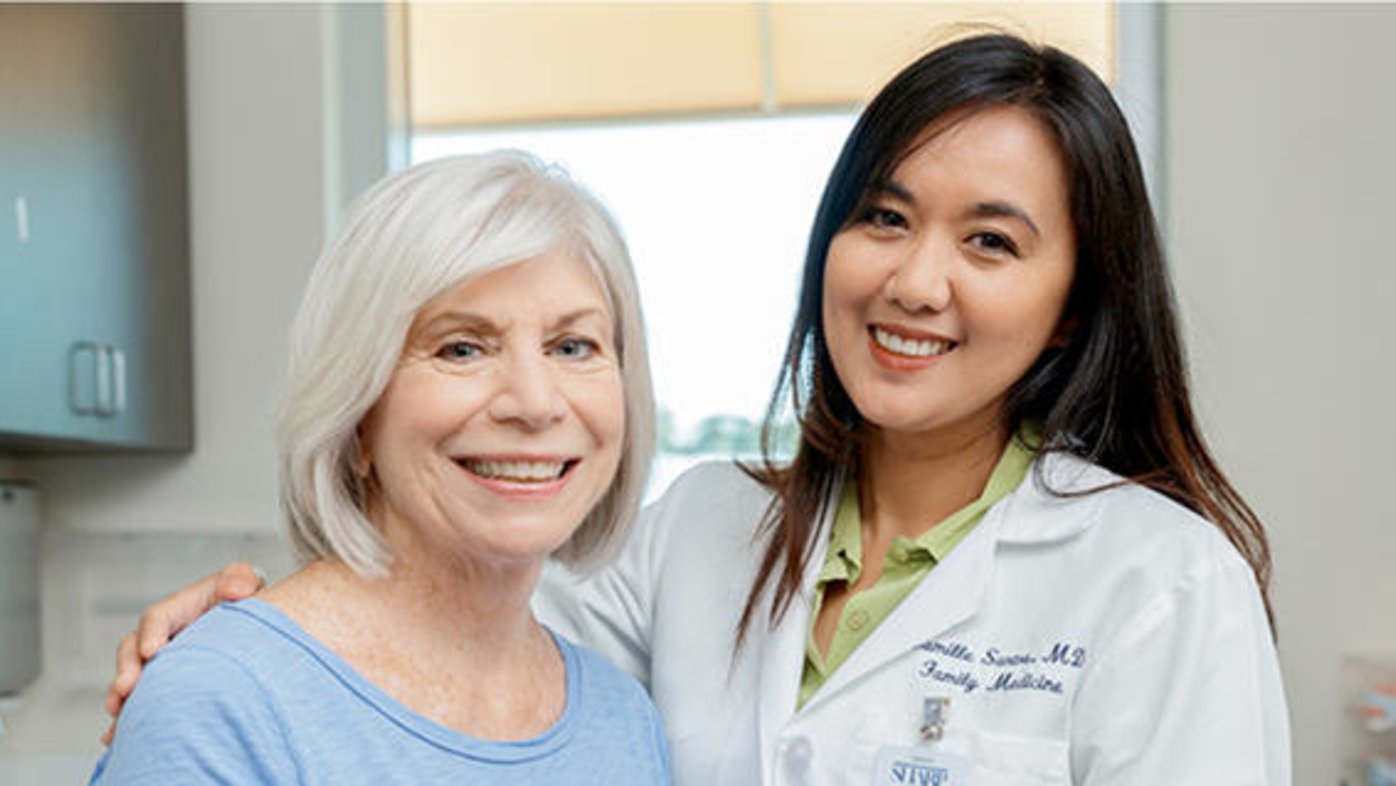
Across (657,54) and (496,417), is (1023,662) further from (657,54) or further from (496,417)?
(657,54)

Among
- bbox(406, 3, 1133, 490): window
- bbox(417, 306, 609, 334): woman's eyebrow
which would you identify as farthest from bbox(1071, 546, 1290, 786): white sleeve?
bbox(406, 3, 1133, 490): window

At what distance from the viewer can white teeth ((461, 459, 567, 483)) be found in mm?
1155

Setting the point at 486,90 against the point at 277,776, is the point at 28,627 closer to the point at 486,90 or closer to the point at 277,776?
the point at 486,90

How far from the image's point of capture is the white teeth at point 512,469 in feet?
3.79

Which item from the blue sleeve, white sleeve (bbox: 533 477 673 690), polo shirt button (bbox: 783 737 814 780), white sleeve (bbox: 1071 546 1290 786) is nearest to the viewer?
the blue sleeve

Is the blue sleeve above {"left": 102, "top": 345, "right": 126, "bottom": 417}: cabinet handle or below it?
above

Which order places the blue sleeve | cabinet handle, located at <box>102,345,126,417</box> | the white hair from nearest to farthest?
the blue sleeve < the white hair < cabinet handle, located at <box>102,345,126,417</box>

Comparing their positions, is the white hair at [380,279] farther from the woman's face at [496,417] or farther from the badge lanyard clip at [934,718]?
the badge lanyard clip at [934,718]

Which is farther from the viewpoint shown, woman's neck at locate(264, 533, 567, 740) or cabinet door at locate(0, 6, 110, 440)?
cabinet door at locate(0, 6, 110, 440)

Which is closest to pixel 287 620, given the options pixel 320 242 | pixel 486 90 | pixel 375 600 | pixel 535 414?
pixel 375 600

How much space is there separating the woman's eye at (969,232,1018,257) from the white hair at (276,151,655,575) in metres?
0.34

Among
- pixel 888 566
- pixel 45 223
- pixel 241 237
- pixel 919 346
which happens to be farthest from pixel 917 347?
pixel 241 237

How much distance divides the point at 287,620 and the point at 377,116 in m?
1.89

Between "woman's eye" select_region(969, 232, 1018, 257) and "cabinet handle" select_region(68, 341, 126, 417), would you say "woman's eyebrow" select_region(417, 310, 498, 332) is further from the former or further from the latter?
"cabinet handle" select_region(68, 341, 126, 417)
